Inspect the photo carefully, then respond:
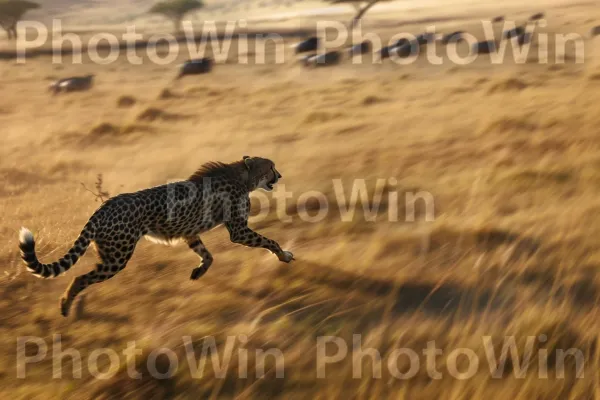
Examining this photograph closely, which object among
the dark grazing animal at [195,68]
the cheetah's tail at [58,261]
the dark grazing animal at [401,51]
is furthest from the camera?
the dark grazing animal at [195,68]

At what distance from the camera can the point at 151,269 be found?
17.0 feet

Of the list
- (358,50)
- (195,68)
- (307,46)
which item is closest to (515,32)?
(358,50)

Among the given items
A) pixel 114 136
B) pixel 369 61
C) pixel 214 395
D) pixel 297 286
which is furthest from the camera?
pixel 369 61

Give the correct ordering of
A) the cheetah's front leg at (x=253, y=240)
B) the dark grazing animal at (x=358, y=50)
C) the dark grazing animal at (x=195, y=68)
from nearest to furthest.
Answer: the cheetah's front leg at (x=253, y=240)
the dark grazing animal at (x=195, y=68)
the dark grazing animal at (x=358, y=50)

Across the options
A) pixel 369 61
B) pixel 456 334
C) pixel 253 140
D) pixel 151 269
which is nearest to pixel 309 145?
pixel 253 140

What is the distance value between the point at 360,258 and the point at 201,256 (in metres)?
1.34

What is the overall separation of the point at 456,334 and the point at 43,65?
2640 cm

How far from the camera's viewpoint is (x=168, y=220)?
4418mm

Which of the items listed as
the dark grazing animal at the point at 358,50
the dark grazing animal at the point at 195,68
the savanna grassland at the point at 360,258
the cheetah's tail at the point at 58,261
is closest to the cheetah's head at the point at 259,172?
the savanna grassland at the point at 360,258

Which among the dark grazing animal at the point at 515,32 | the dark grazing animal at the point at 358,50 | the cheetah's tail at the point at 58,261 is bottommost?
the cheetah's tail at the point at 58,261

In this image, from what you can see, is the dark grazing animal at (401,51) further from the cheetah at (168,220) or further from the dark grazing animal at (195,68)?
the cheetah at (168,220)

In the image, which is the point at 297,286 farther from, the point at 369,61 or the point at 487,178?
the point at 369,61

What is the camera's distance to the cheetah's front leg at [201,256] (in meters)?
4.85

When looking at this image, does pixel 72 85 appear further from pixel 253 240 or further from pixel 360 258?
pixel 360 258
